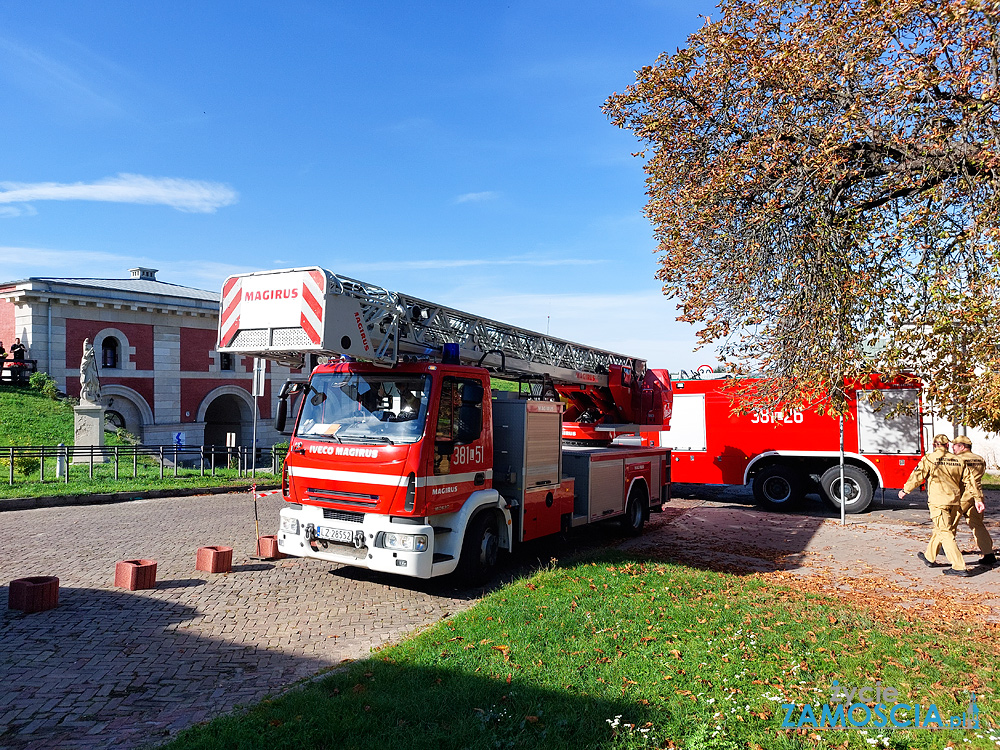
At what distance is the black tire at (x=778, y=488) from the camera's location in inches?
605

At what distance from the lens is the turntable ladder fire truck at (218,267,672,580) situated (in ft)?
23.3

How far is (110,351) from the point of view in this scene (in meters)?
30.2

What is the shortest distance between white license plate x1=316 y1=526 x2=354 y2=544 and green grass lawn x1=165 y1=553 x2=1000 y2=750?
1687 millimetres

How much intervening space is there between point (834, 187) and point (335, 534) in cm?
757

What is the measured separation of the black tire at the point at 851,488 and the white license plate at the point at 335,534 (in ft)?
38.5

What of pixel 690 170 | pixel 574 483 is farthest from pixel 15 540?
pixel 690 170

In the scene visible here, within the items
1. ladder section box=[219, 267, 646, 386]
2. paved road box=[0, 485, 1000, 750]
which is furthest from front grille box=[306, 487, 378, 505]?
ladder section box=[219, 267, 646, 386]

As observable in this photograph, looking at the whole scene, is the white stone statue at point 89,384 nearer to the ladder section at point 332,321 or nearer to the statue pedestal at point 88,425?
the statue pedestal at point 88,425

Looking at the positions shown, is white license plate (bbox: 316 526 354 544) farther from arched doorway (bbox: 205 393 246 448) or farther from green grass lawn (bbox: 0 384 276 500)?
arched doorway (bbox: 205 393 246 448)

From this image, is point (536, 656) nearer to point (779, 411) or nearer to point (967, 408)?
point (967, 408)

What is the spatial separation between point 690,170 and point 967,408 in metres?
4.70

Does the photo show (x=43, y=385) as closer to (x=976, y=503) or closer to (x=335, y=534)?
(x=335, y=534)

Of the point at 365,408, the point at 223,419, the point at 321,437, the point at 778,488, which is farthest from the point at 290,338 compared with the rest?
the point at 223,419

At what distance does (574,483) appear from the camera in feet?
33.1
